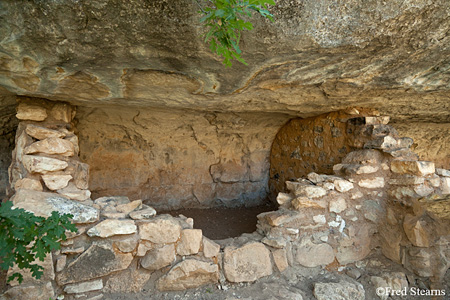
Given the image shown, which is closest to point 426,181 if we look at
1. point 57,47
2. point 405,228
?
point 405,228

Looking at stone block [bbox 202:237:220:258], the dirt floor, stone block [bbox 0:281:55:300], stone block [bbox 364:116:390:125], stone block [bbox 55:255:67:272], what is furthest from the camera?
the dirt floor

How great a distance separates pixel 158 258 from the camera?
206 centimetres

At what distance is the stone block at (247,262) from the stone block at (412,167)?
4.51 feet

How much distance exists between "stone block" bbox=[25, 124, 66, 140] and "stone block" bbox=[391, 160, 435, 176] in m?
2.87

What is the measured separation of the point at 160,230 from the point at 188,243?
0.77 ft

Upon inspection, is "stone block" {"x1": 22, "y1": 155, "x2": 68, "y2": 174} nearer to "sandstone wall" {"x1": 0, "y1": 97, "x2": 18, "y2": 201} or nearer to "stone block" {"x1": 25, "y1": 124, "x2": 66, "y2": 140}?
"stone block" {"x1": 25, "y1": 124, "x2": 66, "y2": 140}

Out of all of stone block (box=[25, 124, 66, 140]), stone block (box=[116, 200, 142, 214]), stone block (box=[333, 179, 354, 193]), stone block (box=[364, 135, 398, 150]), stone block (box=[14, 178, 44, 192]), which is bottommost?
stone block (box=[116, 200, 142, 214])

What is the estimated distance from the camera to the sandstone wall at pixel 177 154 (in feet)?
11.1

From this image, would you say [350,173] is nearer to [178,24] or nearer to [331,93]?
[331,93]

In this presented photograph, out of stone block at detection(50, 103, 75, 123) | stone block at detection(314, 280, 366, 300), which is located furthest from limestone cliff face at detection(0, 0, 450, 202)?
stone block at detection(314, 280, 366, 300)

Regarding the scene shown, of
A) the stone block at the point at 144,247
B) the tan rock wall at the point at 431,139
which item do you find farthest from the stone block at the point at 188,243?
the tan rock wall at the point at 431,139

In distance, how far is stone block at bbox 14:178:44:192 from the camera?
1.99 meters

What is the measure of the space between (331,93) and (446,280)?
1.78m

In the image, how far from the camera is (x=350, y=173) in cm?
263
